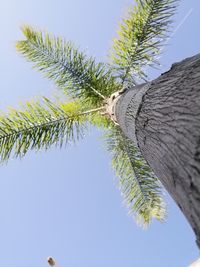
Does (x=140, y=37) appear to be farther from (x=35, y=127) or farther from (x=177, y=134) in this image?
(x=177, y=134)

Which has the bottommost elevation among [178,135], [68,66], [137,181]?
[178,135]

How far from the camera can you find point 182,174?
1.61 m

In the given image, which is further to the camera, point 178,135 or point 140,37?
point 140,37

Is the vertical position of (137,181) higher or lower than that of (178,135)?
higher

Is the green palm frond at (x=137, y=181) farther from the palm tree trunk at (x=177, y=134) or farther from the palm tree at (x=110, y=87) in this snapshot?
the palm tree trunk at (x=177, y=134)

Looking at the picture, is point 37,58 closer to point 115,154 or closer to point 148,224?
point 115,154

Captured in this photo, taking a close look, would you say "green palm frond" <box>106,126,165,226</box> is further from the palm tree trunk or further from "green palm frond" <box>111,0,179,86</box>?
the palm tree trunk

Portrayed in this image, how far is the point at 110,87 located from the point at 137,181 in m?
2.12

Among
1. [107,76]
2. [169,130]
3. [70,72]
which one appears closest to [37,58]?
[70,72]

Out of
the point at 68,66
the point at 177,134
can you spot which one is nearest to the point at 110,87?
the point at 68,66

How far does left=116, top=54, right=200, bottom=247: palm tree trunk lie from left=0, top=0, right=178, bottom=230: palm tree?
395 cm

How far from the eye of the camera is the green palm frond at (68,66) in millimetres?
7543

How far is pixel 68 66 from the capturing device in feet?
24.9

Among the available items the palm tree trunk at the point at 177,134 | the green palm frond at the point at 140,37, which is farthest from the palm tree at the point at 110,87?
the palm tree trunk at the point at 177,134
